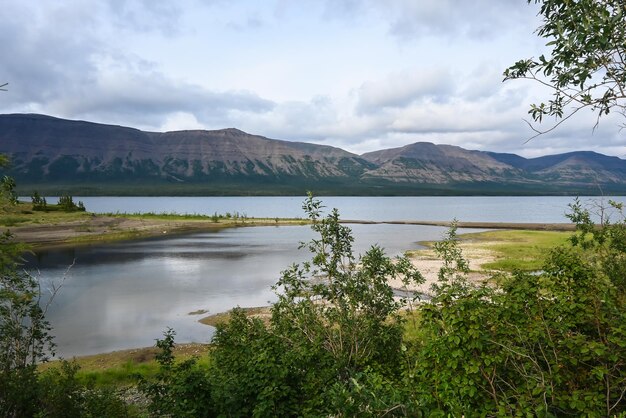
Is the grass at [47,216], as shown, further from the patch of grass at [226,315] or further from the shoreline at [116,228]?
the patch of grass at [226,315]

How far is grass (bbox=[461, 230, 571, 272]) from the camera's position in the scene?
53.8m

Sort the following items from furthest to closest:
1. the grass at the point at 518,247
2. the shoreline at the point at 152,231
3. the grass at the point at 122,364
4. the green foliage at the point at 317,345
Answer: the shoreline at the point at 152,231 → the grass at the point at 518,247 → the grass at the point at 122,364 → the green foliage at the point at 317,345

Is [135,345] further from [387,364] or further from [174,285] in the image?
[387,364]

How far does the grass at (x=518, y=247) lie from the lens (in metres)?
53.8

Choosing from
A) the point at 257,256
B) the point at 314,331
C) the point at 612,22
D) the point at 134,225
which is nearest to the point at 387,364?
the point at 314,331

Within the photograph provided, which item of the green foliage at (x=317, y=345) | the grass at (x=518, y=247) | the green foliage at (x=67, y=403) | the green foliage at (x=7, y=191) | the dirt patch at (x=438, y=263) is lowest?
the dirt patch at (x=438, y=263)

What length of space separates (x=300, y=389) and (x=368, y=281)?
4.15 meters

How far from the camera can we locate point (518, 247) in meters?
70.1

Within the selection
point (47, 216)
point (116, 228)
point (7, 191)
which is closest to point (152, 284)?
point (7, 191)

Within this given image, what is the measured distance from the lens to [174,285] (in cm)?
5022

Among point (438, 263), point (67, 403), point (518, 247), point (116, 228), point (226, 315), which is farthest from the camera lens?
point (116, 228)

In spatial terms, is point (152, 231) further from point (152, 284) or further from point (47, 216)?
point (152, 284)

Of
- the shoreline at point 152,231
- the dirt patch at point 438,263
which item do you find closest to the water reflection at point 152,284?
the shoreline at point 152,231

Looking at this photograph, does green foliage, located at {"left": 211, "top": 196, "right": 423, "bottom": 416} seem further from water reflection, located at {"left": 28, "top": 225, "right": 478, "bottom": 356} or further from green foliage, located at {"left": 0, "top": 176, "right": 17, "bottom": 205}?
Answer: green foliage, located at {"left": 0, "top": 176, "right": 17, "bottom": 205}
